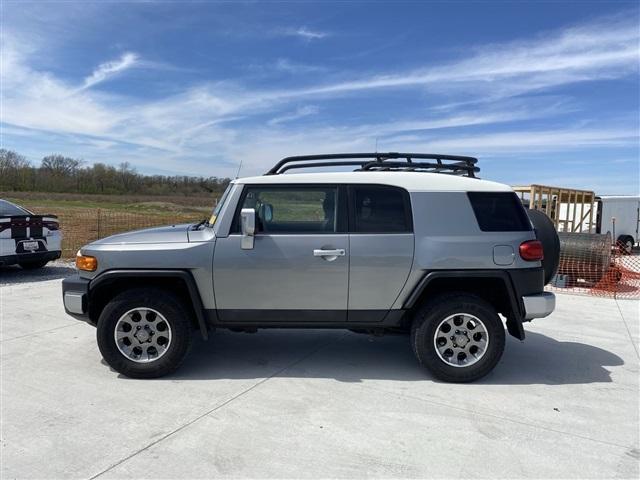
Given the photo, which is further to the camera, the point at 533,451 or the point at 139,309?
the point at 139,309

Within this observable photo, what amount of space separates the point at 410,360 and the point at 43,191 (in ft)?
245

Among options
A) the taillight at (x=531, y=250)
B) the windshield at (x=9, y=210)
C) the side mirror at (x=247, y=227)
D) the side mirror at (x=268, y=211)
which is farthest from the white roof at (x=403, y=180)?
the windshield at (x=9, y=210)

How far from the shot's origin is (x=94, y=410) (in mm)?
3393

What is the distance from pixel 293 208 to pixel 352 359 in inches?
66.0

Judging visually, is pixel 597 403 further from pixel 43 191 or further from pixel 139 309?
pixel 43 191

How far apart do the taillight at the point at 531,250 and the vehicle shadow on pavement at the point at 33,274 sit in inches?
330

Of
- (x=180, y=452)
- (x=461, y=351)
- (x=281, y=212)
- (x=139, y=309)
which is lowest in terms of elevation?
(x=180, y=452)

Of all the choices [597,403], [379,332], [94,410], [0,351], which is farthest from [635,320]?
[0,351]

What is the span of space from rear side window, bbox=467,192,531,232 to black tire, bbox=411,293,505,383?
2.17 feet

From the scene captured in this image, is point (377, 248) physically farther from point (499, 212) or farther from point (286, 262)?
point (499, 212)

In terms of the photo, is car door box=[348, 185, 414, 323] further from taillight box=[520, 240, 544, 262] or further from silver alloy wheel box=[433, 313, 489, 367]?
taillight box=[520, 240, 544, 262]

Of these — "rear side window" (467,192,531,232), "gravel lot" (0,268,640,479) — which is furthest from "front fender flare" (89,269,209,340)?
"rear side window" (467,192,531,232)

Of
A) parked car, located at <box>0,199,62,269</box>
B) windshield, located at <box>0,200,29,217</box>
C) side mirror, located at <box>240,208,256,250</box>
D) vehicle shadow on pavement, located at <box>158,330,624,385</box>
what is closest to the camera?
side mirror, located at <box>240,208,256,250</box>

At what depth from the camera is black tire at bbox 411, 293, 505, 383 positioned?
3900mm
